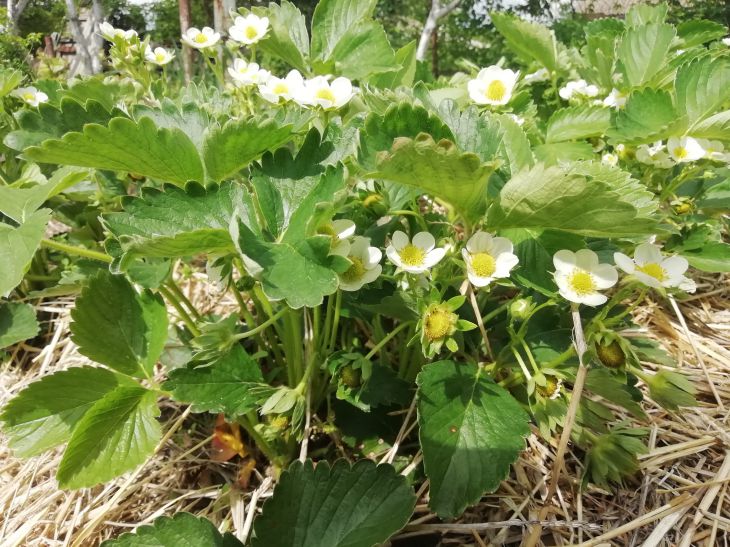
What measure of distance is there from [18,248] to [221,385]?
0.89ft

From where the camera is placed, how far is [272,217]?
0.58 meters

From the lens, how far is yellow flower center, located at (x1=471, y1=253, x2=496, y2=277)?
569 millimetres

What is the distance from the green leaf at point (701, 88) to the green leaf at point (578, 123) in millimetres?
132

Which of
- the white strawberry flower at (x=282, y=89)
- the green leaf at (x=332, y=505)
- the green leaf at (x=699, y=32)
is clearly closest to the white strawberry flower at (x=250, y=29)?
the white strawberry flower at (x=282, y=89)

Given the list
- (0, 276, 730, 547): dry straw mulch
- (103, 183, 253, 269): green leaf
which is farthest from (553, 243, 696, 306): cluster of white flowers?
(103, 183, 253, 269): green leaf

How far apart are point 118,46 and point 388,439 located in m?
1.01

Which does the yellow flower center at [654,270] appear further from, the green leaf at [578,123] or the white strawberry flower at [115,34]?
the white strawberry flower at [115,34]

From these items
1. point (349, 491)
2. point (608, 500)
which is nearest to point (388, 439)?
point (349, 491)

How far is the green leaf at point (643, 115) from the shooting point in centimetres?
89

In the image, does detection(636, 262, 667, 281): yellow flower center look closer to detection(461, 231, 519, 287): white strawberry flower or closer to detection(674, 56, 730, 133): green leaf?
detection(461, 231, 519, 287): white strawberry flower

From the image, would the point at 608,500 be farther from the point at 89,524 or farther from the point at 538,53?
the point at 538,53

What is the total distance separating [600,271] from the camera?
1.92 feet

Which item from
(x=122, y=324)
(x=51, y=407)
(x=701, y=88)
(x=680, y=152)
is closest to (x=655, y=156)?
(x=680, y=152)

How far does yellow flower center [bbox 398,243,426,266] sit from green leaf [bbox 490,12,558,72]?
95cm
